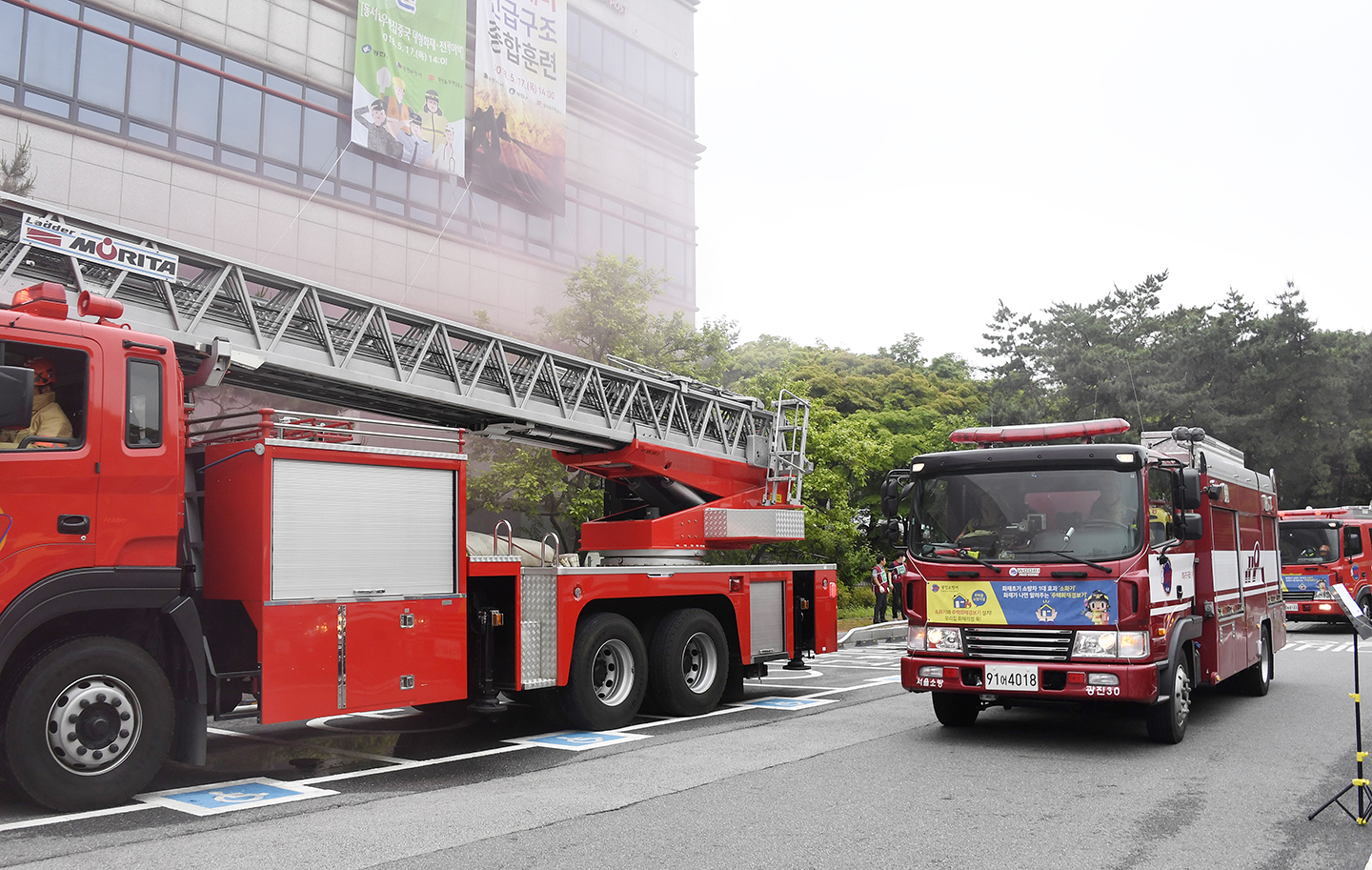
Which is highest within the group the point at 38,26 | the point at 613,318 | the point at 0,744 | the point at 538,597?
the point at 38,26

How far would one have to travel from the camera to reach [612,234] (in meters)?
35.5

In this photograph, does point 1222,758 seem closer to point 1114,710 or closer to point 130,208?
point 1114,710

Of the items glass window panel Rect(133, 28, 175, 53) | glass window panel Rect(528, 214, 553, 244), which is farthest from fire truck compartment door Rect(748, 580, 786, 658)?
glass window panel Rect(528, 214, 553, 244)

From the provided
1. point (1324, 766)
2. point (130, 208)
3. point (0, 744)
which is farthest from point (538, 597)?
point (130, 208)

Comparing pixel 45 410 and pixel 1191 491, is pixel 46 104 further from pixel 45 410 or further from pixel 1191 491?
pixel 1191 491

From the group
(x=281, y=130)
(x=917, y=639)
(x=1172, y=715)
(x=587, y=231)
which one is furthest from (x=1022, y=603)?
(x=587, y=231)

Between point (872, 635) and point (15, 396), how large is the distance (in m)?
17.7

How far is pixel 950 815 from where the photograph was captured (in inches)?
243

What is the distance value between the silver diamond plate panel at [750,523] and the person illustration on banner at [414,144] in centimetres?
1930

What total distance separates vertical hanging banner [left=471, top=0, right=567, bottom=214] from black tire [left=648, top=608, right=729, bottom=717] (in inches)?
872

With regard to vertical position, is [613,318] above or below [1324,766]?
above

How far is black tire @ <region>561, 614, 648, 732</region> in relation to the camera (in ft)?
30.9

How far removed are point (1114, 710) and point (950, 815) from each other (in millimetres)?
5132

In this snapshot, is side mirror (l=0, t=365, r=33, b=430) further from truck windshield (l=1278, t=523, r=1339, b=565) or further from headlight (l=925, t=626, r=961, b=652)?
truck windshield (l=1278, t=523, r=1339, b=565)
